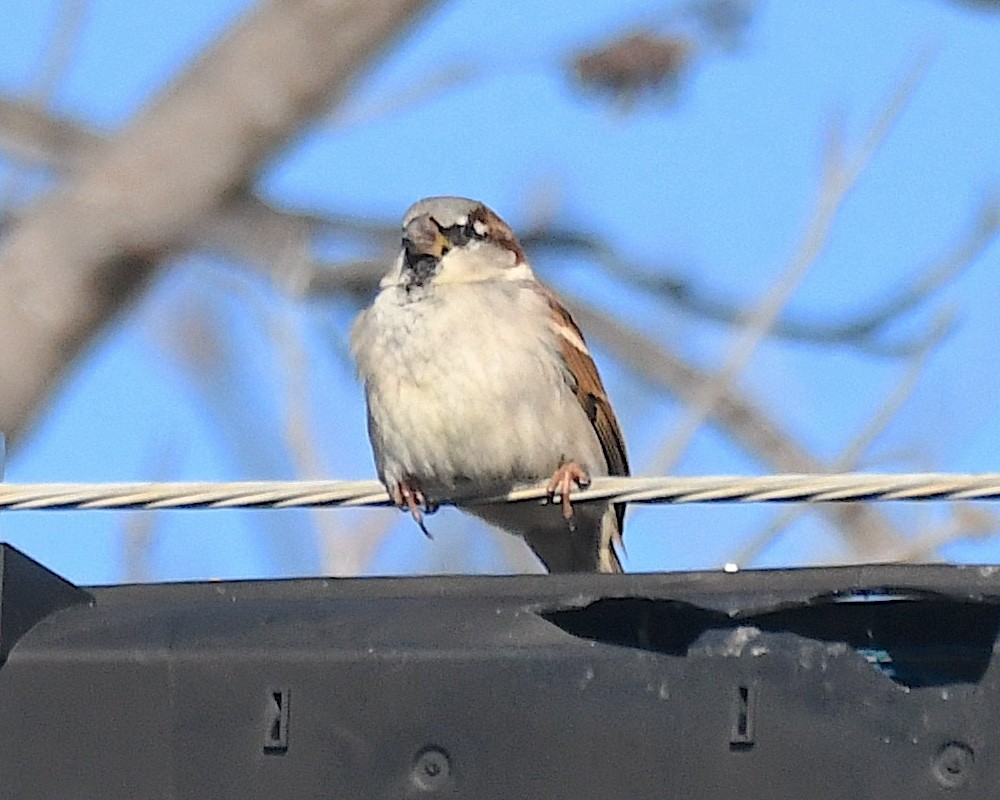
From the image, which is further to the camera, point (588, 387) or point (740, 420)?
point (740, 420)

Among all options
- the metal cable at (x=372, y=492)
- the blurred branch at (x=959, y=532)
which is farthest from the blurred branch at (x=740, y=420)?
the metal cable at (x=372, y=492)

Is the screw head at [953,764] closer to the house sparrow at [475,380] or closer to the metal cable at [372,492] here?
the metal cable at [372,492]

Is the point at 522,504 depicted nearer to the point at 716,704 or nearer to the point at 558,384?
the point at 558,384

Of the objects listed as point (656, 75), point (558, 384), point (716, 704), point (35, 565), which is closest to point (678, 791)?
point (716, 704)

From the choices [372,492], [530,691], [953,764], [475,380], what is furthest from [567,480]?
[953,764]

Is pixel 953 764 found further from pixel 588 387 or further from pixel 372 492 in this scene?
pixel 588 387

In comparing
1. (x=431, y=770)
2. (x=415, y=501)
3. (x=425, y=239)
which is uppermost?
(x=425, y=239)

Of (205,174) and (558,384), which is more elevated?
(205,174)

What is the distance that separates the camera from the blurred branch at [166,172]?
690 centimetres

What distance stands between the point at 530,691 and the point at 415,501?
69.8 inches

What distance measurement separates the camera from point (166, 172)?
277 inches

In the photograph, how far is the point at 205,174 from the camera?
279 inches

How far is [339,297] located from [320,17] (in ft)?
3.14

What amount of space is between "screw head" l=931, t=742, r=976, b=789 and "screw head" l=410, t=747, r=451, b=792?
471mm
